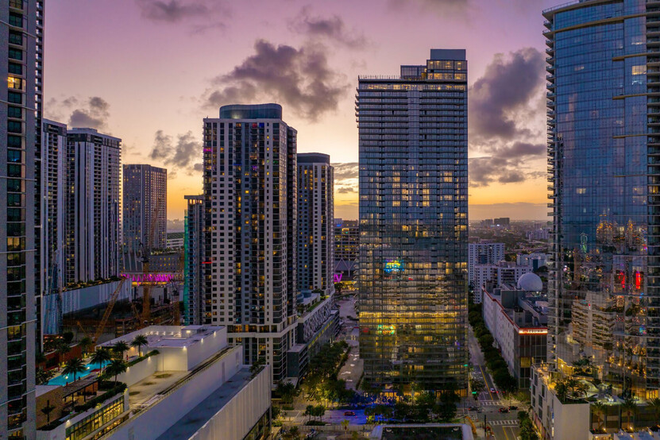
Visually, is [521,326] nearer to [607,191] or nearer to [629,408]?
[629,408]

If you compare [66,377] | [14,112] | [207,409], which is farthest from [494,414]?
[14,112]

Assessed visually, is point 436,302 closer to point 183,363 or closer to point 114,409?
point 183,363

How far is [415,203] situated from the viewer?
105 metres

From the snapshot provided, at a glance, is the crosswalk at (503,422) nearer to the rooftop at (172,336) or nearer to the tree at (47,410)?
the rooftop at (172,336)

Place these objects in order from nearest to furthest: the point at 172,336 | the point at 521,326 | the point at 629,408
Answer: the point at 629,408, the point at 172,336, the point at 521,326

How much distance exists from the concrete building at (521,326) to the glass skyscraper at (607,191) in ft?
29.5

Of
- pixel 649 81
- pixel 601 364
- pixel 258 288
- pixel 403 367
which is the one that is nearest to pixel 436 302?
pixel 403 367

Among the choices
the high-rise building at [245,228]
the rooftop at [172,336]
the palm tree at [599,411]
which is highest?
the high-rise building at [245,228]

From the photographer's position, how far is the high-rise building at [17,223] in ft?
127

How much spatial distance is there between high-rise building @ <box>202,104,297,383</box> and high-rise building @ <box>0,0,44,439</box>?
2515 inches

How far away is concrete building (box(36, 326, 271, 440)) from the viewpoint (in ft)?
143

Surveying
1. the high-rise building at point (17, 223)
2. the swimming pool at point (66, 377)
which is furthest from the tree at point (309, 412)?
the high-rise building at point (17, 223)

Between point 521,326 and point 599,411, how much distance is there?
1322 inches

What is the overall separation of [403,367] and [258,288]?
39.2m
